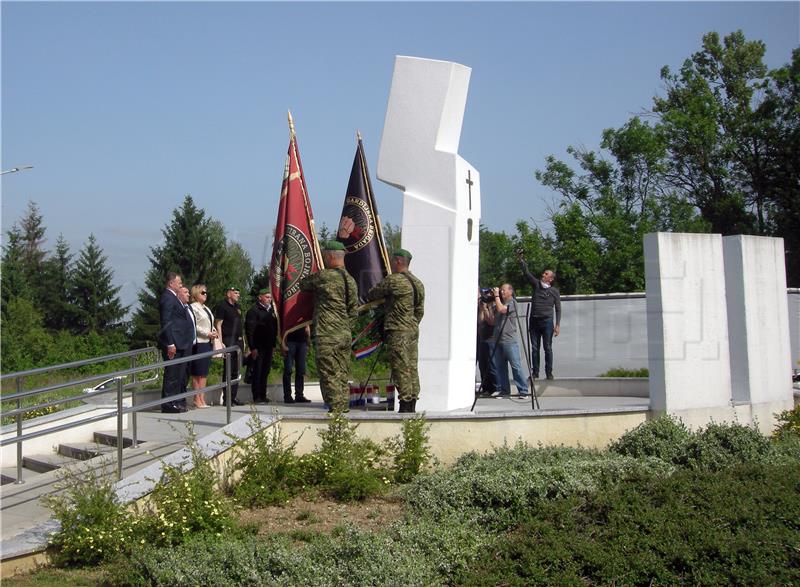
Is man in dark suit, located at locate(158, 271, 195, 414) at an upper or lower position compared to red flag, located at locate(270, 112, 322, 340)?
lower

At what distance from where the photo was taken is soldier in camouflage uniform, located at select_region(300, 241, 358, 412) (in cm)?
896

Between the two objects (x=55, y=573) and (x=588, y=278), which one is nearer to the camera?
(x=55, y=573)

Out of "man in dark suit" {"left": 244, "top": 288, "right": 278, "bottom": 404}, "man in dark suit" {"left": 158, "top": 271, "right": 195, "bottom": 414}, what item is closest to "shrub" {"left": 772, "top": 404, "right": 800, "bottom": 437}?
"man in dark suit" {"left": 244, "top": 288, "right": 278, "bottom": 404}

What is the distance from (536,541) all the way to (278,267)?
5.67m

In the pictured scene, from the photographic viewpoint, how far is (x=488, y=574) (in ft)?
19.3

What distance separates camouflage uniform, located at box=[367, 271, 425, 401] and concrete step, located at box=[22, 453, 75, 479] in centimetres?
326

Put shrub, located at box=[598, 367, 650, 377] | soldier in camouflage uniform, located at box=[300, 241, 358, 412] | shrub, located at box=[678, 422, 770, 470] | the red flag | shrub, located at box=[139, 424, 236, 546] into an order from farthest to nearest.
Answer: shrub, located at box=[598, 367, 650, 377] → the red flag → soldier in camouflage uniform, located at box=[300, 241, 358, 412] → shrub, located at box=[678, 422, 770, 470] → shrub, located at box=[139, 424, 236, 546]

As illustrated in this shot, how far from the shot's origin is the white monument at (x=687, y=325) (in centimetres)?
934

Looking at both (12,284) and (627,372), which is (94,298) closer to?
(12,284)

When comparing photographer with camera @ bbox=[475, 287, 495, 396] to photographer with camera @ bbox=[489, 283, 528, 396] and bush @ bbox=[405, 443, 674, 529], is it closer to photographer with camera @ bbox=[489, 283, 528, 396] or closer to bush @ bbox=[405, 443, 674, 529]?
photographer with camera @ bbox=[489, 283, 528, 396]

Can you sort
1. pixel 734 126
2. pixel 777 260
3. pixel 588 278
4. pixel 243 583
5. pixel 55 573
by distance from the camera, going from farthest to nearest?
pixel 734 126
pixel 588 278
pixel 777 260
pixel 55 573
pixel 243 583

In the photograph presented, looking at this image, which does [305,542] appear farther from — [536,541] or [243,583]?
[536,541]

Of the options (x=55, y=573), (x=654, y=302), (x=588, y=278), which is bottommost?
(x=55, y=573)

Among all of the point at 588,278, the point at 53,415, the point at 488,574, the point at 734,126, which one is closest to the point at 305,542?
the point at 488,574
